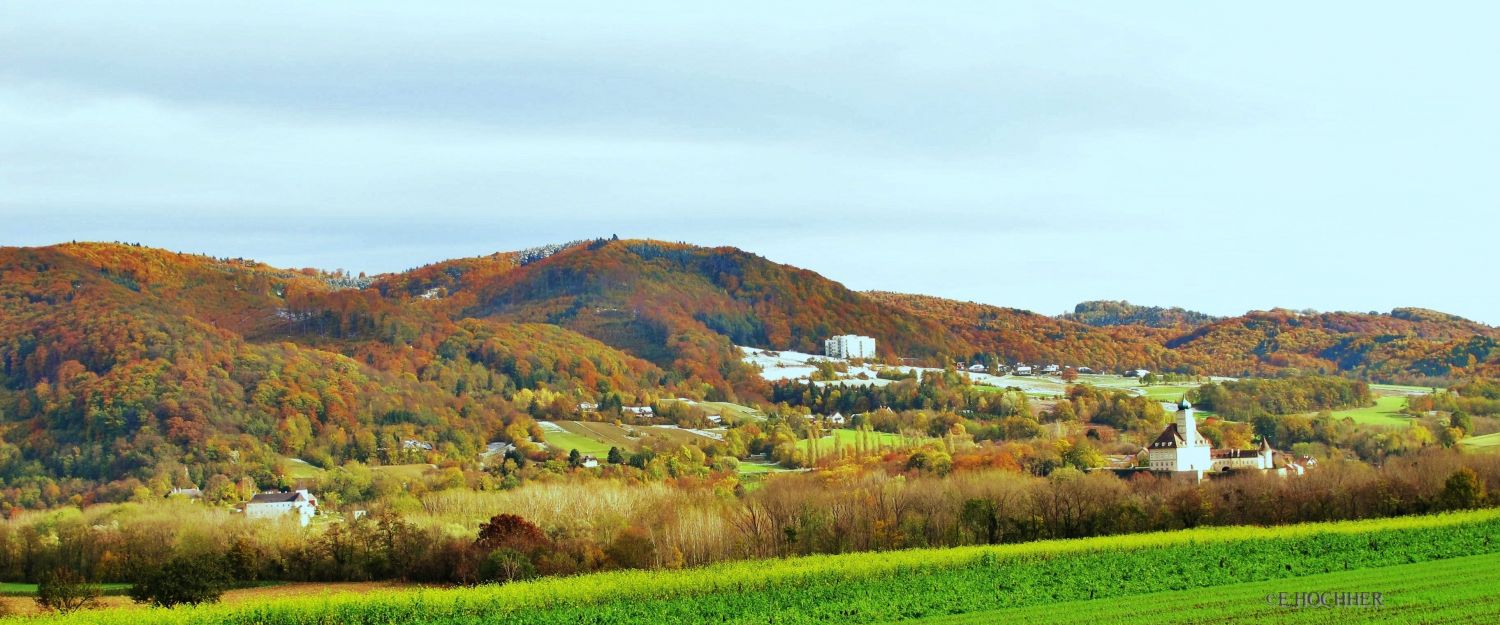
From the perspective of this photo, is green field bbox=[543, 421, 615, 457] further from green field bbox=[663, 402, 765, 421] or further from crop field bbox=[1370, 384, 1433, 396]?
crop field bbox=[1370, 384, 1433, 396]

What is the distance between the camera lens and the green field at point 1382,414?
142 metres

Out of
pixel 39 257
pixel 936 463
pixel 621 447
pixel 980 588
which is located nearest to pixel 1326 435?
pixel 936 463

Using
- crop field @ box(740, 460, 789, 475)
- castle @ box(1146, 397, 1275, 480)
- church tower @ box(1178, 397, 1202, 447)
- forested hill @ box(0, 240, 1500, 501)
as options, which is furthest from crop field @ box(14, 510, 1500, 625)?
forested hill @ box(0, 240, 1500, 501)

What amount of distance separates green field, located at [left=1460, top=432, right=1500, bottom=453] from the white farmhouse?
284 feet

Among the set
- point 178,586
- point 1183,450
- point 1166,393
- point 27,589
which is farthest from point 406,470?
point 1166,393

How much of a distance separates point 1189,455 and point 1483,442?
2744 cm

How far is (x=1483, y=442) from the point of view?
382ft

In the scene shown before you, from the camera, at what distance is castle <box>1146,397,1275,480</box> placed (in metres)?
109

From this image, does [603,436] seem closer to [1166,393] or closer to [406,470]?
[406,470]

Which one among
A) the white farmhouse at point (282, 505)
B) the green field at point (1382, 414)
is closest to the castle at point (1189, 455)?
the green field at point (1382, 414)

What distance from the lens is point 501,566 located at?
6088cm

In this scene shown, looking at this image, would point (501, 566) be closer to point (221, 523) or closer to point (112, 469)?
point (221, 523)

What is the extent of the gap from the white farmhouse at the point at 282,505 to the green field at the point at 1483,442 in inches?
3408

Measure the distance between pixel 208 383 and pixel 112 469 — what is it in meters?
19.0
